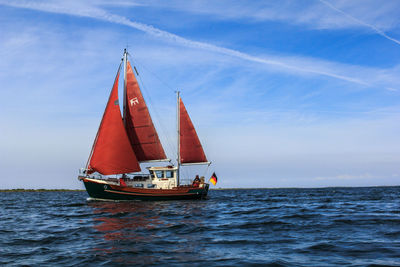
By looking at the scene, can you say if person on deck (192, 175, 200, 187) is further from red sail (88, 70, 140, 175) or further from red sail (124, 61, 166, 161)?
red sail (88, 70, 140, 175)

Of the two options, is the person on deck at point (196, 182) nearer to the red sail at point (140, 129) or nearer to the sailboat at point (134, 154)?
the sailboat at point (134, 154)

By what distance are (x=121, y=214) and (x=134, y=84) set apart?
1953 cm

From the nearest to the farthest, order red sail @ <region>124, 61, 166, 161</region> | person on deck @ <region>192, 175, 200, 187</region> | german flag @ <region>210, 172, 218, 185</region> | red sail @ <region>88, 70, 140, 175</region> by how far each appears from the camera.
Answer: red sail @ <region>88, 70, 140, 175</region> < red sail @ <region>124, 61, 166, 161</region> < person on deck @ <region>192, 175, 200, 187</region> < german flag @ <region>210, 172, 218, 185</region>

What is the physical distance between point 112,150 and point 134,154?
2498mm

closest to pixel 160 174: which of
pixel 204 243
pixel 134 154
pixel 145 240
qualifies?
pixel 134 154

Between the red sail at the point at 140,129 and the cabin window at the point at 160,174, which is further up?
the red sail at the point at 140,129

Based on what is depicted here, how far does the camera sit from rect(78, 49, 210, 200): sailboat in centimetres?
3703

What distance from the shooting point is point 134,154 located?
3791 centimetres

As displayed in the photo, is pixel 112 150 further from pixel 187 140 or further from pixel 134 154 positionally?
pixel 187 140

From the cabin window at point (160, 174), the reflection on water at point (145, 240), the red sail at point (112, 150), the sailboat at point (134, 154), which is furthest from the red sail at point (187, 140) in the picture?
the reflection on water at point (145, 240)

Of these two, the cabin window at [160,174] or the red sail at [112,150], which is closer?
the red sail at [112,150]

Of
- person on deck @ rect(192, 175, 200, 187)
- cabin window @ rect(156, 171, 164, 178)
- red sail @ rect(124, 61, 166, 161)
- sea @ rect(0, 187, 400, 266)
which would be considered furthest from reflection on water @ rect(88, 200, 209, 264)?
person on deck @ rect(192, 175, 200, 187)

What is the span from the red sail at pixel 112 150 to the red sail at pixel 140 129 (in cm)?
237

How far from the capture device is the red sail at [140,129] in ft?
131
